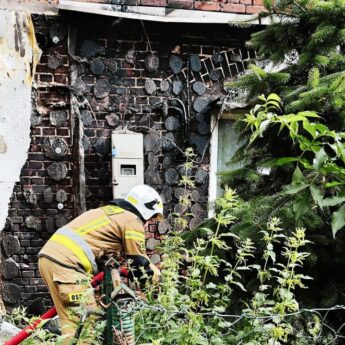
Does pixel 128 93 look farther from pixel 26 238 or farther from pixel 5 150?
pixel 26 238

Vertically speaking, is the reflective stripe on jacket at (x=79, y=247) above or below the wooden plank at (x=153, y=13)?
below

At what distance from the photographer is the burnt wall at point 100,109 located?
561cm

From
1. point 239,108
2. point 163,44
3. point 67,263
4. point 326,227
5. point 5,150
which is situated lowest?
point 67,263

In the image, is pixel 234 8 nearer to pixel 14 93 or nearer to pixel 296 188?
pixel 14 93

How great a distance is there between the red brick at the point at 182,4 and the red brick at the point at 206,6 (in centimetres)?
6

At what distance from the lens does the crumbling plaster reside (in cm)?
544

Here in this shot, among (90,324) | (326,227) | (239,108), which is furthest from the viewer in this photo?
(239,108)

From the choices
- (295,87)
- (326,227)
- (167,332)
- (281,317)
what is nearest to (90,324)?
(167,332)

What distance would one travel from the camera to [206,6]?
19.1 feet

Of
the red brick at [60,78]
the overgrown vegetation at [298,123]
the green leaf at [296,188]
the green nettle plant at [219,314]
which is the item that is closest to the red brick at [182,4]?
the red brick at [60,78]

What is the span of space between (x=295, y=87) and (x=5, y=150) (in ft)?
10.2

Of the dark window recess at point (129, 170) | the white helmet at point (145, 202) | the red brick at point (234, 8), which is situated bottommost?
the white helmet at point (145, 202)

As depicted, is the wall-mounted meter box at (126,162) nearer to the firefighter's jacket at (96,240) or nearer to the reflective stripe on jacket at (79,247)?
the firefighter's jacket at (96,240)

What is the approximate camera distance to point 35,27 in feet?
18.0
